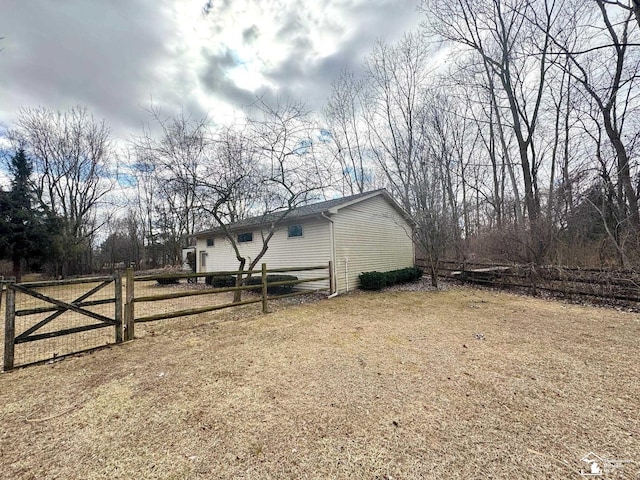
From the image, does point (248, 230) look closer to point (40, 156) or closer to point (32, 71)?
point (32, 71)

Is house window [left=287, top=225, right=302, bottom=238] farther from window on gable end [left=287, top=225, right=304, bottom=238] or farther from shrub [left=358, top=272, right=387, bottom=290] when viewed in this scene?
shrub [left=358, top=272, right=387, bottom=290]

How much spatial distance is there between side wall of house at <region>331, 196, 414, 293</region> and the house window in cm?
169

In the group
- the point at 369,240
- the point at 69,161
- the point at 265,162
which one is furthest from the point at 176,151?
the point at 69,161

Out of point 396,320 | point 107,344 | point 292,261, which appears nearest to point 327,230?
point 292,261

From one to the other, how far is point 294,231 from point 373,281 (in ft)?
12.3

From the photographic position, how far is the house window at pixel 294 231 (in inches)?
430

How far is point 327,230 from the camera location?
1001 cm

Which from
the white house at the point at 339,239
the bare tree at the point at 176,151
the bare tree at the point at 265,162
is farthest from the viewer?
the white house at the point at 339,239

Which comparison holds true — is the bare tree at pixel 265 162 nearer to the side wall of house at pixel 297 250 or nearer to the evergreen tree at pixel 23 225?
the side wall of house at pixel 297 250

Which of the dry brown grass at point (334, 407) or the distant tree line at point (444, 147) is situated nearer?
the dry brown grass at point (334, 407)

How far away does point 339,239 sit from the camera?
399 inches
